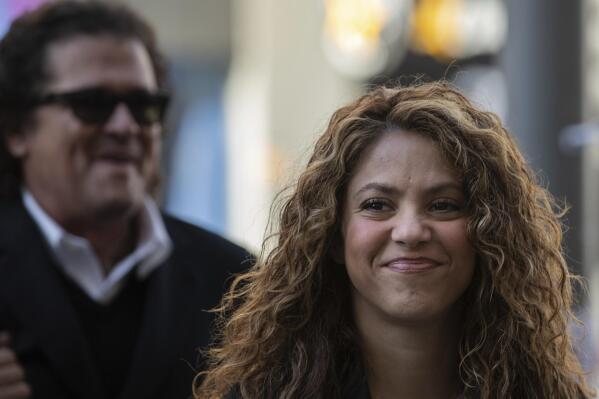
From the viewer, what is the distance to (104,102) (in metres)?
3.92

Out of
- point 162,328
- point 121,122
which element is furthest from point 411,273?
point 121,122

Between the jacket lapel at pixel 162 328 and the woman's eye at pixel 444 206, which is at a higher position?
the woman's eye at pixel 444 206

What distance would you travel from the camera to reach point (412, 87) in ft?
9.41

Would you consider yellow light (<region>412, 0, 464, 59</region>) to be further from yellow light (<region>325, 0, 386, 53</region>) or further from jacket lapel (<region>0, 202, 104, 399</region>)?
jacket lapel (<region>0, 202, 104, 399</region>)

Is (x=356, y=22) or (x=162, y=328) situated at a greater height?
(x=356, y=22)

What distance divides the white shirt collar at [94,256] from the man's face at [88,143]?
0.24ft

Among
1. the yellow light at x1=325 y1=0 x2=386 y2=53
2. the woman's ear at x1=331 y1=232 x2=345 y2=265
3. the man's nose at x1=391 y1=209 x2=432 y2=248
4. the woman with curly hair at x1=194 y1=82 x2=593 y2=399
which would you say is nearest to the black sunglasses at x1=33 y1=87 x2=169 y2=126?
the woman with curly hair at x1=194 y1=82 x2=593 y2=399

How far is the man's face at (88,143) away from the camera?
12.8 ft

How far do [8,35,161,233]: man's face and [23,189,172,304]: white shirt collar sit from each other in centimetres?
7

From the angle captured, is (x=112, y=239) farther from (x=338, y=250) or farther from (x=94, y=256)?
(x=338, y=250)

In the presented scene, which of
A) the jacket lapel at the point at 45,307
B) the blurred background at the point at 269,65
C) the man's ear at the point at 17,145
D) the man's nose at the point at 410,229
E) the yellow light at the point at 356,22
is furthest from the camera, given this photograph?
the yellow light at the point at 356,22

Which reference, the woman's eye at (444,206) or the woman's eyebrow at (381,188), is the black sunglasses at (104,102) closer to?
the woman's eyebrow at (381,188)

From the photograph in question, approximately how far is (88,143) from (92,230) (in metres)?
0.29

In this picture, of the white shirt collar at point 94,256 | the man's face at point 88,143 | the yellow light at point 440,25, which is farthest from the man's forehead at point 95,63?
the yellow light at point 440,25
